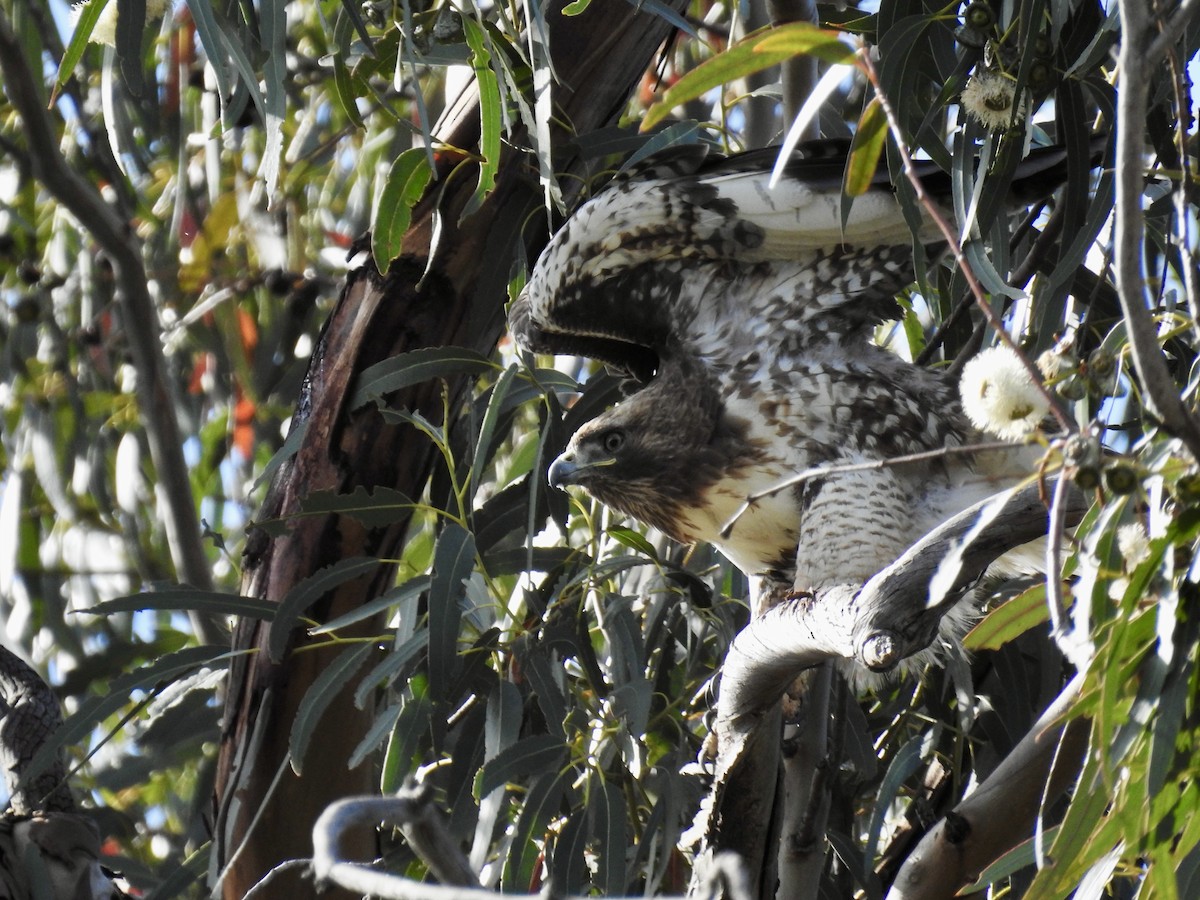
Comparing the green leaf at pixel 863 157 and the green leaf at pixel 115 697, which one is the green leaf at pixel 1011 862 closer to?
the green leaf at pixel 863 157

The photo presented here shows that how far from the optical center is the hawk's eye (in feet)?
7.36

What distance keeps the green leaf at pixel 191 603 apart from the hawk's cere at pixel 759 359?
0.46 metres

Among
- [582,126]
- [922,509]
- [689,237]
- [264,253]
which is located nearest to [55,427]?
[264,253]

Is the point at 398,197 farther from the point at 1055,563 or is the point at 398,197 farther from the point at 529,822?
the point at 1055,563

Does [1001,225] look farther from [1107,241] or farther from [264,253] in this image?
[264,253]

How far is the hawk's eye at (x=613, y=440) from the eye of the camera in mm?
2244

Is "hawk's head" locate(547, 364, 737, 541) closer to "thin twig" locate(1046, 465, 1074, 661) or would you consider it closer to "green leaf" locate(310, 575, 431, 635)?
"green leaf" locate(310, 575, 431, 635)

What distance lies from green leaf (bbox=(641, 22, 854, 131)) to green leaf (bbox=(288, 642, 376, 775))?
3.66 ft

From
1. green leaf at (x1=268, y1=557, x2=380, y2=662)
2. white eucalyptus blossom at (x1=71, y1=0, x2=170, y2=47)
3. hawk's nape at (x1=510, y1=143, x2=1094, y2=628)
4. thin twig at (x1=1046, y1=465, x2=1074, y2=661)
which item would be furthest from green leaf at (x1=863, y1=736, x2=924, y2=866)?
white eucalyptus blossom at (x1=71, y1=0, x2=170, y2=47)

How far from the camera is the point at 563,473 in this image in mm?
2293

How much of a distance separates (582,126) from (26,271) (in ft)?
5.13

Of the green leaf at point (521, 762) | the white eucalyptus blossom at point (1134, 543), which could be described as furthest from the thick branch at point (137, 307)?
the white eucalyptus blossom at point (1134, 543)

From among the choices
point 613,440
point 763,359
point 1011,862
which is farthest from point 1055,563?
point 613,440

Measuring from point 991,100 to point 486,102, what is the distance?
620 millimetres
